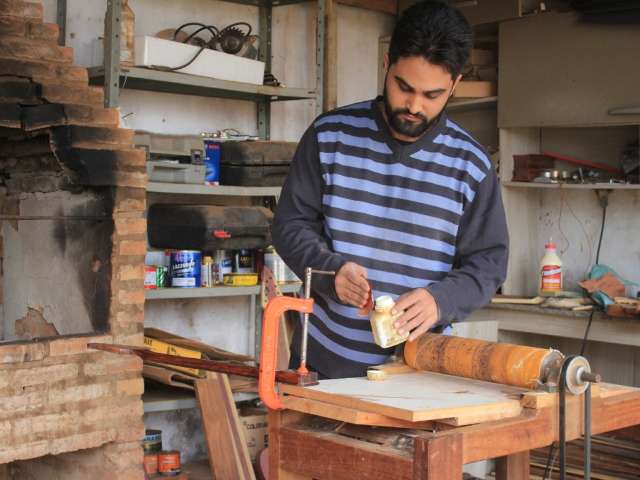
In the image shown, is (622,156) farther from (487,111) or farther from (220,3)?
(220,3)

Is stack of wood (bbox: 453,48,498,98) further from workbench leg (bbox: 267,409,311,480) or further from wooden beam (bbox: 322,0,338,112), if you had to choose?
workbench leg (bbox: 267,409,311,480)

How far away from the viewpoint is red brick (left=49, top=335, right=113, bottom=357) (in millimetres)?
3283

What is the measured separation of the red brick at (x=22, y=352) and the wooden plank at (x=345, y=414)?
66.0 inches

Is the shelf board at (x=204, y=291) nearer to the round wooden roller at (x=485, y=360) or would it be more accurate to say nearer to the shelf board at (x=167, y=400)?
the shelf board at (x=167, y=400)

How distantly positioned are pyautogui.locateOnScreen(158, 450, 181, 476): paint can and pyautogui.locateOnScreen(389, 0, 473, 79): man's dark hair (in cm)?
251

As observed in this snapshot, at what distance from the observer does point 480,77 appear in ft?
16.3

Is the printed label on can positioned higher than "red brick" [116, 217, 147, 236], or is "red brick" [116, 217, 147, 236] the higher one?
"red brick" [116, 217, 147, 236]

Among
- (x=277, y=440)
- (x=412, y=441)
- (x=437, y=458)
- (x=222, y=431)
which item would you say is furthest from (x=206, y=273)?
(x=437, y=458)

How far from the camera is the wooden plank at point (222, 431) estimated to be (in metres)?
3.97

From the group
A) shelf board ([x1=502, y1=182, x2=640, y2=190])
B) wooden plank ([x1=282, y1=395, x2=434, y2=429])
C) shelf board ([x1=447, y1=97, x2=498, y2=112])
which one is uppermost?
shelf board ([x1=447, y1=97, x2=498, y2=112])

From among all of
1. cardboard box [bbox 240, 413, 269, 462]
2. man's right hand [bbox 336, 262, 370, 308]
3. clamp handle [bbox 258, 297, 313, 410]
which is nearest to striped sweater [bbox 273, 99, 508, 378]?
man's right hand [bbox 336, 262, 370, 308]

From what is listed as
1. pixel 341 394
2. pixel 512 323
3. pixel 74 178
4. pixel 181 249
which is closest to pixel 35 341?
pixel 74 178

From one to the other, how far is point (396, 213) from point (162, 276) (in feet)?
6.65

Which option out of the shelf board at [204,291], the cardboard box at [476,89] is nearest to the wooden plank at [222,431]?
the shelf board at [204,291]
